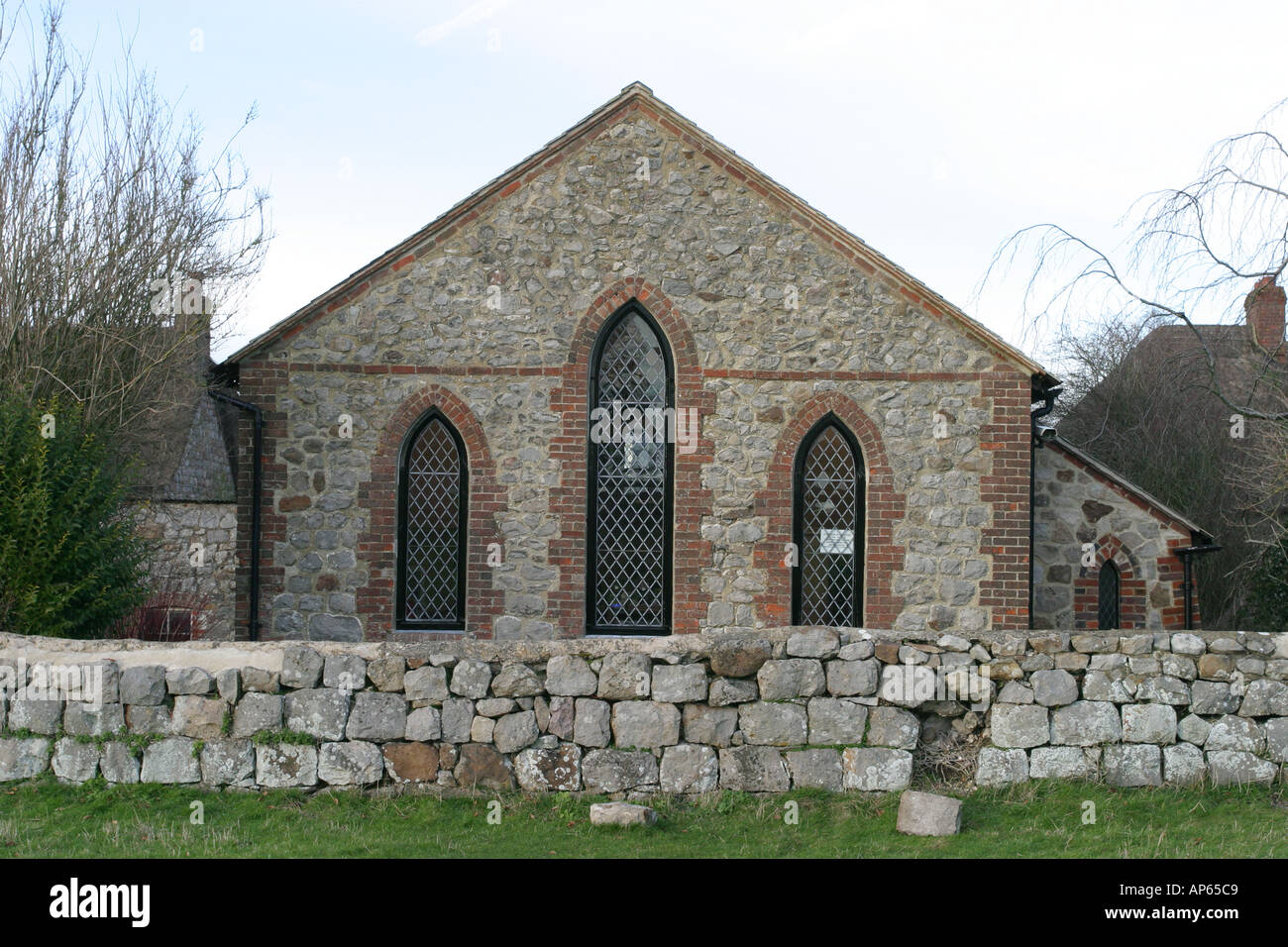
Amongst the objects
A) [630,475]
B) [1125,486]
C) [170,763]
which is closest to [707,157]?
[630,475]

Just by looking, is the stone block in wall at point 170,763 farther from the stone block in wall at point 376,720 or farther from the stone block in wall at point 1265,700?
the stone block in wall at point 1265,700

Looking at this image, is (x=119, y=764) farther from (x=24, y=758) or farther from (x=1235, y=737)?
(x=1235, y=737)

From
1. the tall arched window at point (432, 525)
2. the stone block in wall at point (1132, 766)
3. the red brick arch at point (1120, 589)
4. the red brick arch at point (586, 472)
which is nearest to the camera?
the stone block in wall at point (1132, 766)

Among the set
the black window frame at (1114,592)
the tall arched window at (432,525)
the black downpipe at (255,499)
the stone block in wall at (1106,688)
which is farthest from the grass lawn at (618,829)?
the black window frame at (1114,592)

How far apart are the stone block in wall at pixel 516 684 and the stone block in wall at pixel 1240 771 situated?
202 inches

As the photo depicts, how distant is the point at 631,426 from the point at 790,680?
208 inches

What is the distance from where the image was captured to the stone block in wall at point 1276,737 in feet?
26.5

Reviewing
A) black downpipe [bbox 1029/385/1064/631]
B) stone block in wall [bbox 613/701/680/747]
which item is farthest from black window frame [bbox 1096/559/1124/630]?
stone block in wall [bbox 613/701/680/747]

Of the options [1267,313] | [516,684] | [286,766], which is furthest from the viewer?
[1267,313]

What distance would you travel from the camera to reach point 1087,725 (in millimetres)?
8008

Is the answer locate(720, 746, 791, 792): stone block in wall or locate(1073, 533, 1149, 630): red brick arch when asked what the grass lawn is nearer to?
locate(720, 746, 791, 792): stone block in wall

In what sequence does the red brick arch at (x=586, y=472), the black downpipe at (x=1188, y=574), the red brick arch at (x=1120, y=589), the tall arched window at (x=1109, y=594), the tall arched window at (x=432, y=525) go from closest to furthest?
the red brick arch at (x=586, y=472), the tall arched window at (x=432, y=525), the black downpipe at (x=1188, y=574), the red brick arch at (x=1120, y=589), the tall arched window at (x=1109, y=594)

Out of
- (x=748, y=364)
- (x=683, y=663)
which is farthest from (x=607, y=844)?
(x=748, y=364)

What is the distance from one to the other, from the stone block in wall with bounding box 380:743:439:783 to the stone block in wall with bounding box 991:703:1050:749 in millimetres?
4223
